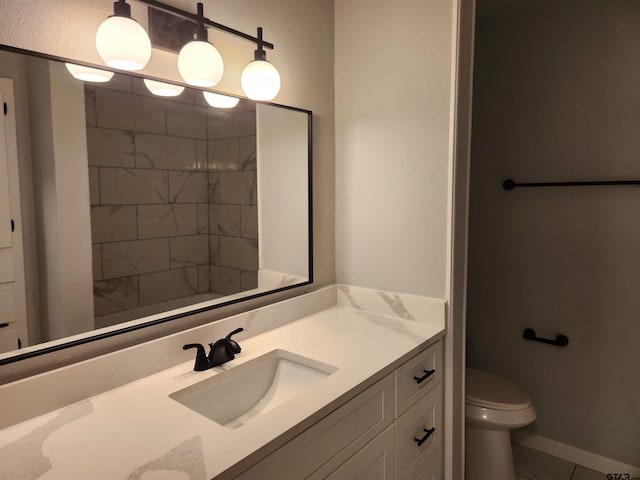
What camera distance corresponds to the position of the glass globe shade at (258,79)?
141 cm

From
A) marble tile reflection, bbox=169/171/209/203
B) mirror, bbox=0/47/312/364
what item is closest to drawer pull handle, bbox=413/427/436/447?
mirror, bbox=0/47/312/364

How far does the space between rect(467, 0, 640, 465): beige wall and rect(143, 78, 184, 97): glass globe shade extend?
1.62 metres

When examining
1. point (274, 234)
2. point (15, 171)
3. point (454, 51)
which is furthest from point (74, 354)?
point (454, 51)

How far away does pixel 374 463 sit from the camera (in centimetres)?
124

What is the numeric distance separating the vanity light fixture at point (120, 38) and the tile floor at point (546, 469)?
2336 mm

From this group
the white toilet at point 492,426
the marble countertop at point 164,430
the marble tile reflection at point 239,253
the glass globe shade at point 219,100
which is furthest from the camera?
the white toilet at point 492,426

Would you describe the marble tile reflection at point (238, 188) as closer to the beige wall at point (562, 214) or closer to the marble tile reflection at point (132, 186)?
the marble tile reflection at point (132, 186)

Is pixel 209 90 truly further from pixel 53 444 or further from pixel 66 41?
pixel 53 444

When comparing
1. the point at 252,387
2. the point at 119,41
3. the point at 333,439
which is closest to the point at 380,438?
the point at 333,439

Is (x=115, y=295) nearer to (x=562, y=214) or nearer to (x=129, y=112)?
(x=129, y=112)

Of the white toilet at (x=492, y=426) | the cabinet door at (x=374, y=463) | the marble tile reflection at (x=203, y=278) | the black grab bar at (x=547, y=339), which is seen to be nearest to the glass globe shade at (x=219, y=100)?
the marble tile reflection at (x=203, y=278)

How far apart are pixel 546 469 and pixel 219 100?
2244mm

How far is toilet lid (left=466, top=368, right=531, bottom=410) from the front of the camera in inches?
73.5

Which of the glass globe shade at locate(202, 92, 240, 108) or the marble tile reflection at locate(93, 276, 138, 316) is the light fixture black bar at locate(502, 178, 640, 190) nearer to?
the glass globe shade at locate(202, 92, 240, 108)
